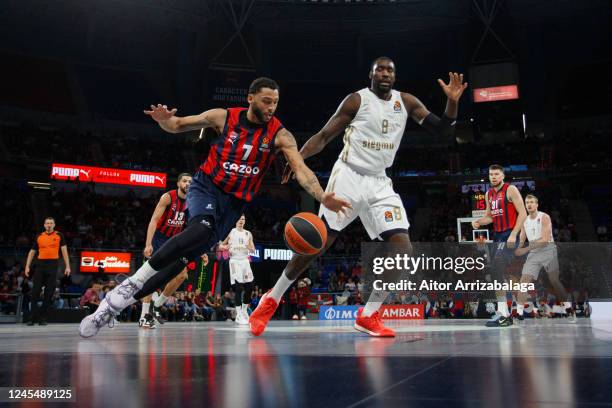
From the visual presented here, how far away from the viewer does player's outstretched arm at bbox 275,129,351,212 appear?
3.66 meters

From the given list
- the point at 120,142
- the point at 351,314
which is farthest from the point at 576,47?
the point at 120,142

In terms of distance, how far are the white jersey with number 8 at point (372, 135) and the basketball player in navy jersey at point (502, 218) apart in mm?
2745

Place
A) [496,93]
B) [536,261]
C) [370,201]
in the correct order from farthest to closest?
[496,93] → [536,261] → [370,201]

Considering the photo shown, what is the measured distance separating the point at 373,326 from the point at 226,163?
6.25ft

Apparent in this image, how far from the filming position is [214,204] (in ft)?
15.0

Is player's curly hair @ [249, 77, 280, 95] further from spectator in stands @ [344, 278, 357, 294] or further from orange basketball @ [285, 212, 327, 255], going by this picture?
spectator in stands @ [344, 278, 357, 294]

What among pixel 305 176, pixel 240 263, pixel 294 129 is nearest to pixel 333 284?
pixel 240 263

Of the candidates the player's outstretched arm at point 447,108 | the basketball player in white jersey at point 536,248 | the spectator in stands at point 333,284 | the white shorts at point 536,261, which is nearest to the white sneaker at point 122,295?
the player's outstretched arm at point 447,108

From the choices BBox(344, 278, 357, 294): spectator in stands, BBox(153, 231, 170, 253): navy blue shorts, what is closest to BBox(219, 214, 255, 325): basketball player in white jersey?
BBox(153, 231, 170, 253): navy blue shorts

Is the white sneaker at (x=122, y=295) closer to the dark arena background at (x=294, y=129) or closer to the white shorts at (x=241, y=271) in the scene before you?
the white shorts at (x=241, y=271)

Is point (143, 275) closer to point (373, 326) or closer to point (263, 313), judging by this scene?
point (263, 313)

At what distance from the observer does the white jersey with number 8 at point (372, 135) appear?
17.5ft

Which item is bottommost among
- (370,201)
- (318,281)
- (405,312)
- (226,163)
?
(405,312)

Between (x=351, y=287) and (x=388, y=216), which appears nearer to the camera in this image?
(x=388, y=216)
